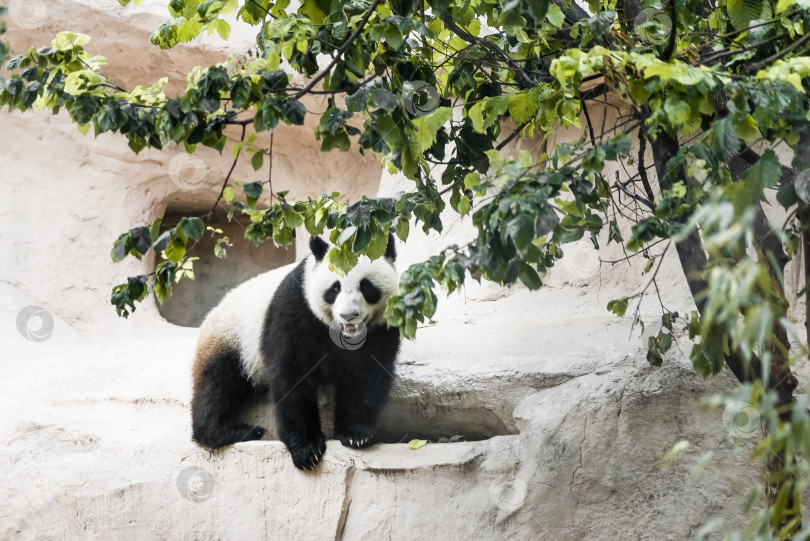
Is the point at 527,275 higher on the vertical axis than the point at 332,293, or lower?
higher

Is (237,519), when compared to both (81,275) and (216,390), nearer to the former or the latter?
(216,390)

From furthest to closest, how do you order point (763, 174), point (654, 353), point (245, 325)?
1. point (245, 325)
2. point (654, 353)
3. point (763, 174)

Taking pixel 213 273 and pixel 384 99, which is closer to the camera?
pixel 384 99

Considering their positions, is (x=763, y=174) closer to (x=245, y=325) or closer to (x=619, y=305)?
(x=619, y=305)

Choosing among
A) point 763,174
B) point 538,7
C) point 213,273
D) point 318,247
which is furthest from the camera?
point 213,273

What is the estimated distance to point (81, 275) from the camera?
692cm

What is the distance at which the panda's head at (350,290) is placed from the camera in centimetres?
414

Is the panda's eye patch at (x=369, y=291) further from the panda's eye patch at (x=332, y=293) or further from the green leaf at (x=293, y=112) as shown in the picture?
the green leaf at (x=293, y=112)

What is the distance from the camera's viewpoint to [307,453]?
405 cm

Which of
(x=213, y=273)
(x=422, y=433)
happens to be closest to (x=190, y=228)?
(x=422, y=433)

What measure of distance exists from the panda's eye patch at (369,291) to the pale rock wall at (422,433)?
1.76ft

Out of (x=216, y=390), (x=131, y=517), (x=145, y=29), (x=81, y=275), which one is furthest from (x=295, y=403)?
→ (x=145, y=29)

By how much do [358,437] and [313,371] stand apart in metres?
0.46

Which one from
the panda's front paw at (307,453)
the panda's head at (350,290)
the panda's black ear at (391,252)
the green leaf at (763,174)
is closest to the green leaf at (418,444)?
the panda's front paw at (307,453)
